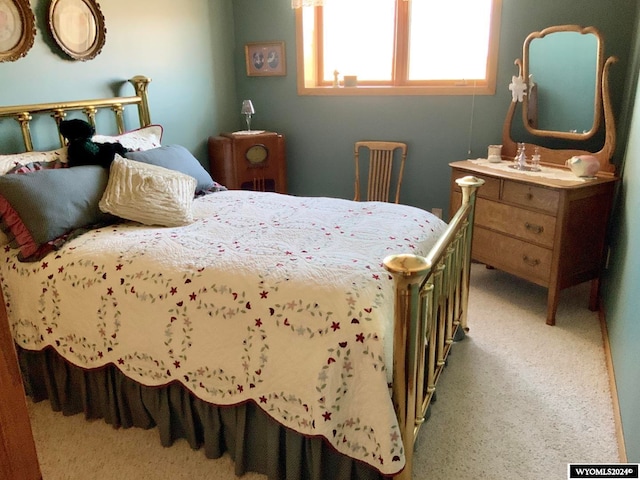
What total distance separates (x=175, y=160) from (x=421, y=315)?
1.71 metres

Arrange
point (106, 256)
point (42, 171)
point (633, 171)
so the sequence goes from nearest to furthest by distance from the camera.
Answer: point (106, 256), point (42, 171), point (633, 171)

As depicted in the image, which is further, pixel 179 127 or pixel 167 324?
pixel 179 127

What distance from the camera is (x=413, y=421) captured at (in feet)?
5.21

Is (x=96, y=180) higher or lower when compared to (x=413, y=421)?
higher

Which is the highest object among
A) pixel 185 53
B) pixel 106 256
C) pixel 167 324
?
pixel 185 53

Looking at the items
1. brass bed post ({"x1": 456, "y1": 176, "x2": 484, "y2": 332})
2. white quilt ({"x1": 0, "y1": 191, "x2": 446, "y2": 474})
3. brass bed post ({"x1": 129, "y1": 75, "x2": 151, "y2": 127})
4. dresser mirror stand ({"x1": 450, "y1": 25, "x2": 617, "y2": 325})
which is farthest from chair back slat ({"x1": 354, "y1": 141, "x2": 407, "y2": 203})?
white quilt ({"x1": 0, "y1": 191, "x2": 446, "y2": 474})

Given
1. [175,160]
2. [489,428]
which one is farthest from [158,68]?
[489,428]

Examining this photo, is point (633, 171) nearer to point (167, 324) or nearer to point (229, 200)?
point (229, 200)

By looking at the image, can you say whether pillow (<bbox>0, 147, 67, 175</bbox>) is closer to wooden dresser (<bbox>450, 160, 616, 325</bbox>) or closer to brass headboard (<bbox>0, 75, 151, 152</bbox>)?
brass headboard (<bbox>0, 75, 151, 152</bbox>)

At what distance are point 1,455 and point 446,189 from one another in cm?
350

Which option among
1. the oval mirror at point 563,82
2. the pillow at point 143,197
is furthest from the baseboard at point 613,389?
the pillow at point 143,197

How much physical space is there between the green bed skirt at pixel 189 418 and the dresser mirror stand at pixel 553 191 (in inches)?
68.2

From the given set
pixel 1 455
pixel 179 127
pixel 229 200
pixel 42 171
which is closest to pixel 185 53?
pixel 179 127

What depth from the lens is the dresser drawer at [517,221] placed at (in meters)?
2.74
